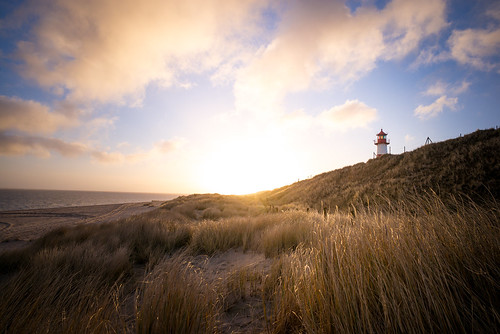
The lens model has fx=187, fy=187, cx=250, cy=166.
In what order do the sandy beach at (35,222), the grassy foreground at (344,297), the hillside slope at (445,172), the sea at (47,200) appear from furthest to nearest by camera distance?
the sea at (47,200), the sandy beach at (35,222), the hillside slope at (445,172), the grassy foreground at (344,297)

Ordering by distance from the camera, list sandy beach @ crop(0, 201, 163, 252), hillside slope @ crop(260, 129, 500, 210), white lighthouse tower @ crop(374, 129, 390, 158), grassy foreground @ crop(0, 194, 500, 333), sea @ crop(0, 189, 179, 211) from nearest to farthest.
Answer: grassy foreground @ crop(0, 194, 500, 333) < hillside slope @ crop(260, 129, 500, 210) < sandy beach @ crop(0, 201, 163, 252) < white lighthouse tower @ crop(374, 129, 390, 158) < sea @ crop(0, 189, 179, 211)

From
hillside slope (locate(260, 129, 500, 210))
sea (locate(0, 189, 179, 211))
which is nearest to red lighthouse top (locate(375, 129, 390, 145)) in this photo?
hillside slope (locate(260, 129, 500, 210))

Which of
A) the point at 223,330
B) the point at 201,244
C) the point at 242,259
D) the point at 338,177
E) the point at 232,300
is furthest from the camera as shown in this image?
the point at 338,177

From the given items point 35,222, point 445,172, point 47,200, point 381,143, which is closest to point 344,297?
point 445,172

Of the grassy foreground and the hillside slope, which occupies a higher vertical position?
the hillside slope

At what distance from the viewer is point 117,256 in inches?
131

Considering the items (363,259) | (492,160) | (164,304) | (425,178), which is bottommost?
(164,304)

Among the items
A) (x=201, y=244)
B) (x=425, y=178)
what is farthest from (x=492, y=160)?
(x=201, y=244)

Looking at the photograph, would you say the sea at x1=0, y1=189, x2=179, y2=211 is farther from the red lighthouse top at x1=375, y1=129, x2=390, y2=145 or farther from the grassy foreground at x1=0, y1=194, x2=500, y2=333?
the red lighthouse top at x1=375, y1=129, x2=390, y2=145

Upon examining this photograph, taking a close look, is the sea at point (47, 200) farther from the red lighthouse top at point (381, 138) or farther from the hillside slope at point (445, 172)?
the red lighthouse top at point (381, 138)

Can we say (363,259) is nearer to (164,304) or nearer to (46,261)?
(164,304)

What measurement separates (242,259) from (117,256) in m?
2.35

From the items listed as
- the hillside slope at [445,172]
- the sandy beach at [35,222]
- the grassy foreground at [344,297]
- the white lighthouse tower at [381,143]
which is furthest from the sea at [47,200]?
the white lighthouse tower at [381,143]

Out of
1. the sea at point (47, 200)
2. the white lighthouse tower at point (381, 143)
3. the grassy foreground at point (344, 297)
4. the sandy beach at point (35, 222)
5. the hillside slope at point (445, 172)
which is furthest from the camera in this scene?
the sea at point (47, 200)
